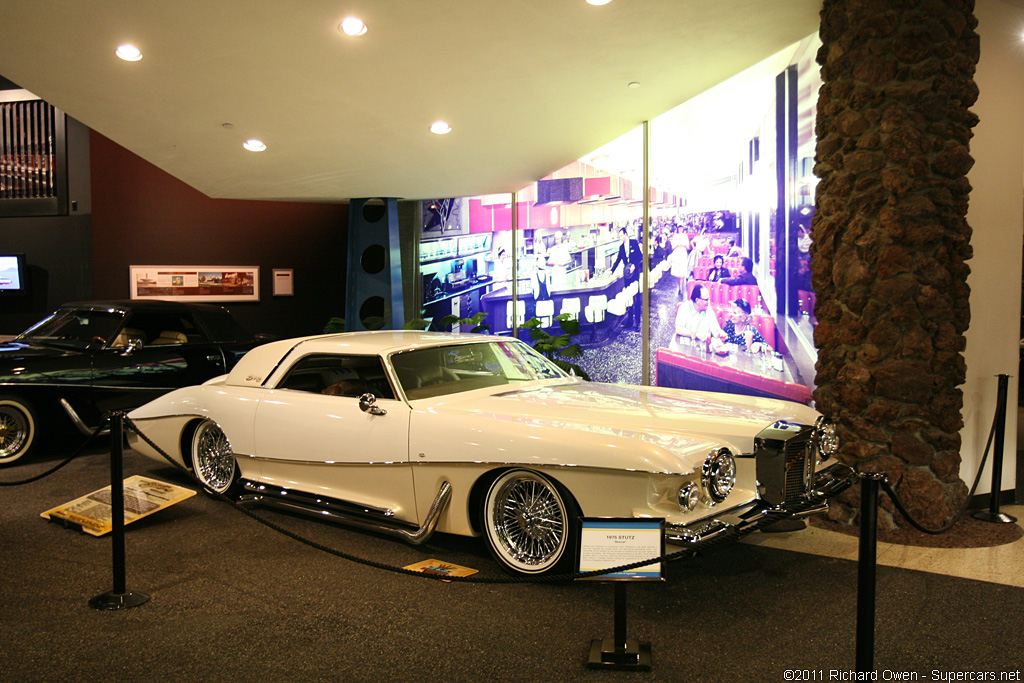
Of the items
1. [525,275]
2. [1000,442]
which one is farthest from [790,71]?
[525,275]

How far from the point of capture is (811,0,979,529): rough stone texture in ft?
14.2

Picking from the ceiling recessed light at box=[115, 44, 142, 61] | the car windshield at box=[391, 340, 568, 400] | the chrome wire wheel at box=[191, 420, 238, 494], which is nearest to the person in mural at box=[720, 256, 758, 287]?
the car windshield at box=[391, 340, 568, 400]

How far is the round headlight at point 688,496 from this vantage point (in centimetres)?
321

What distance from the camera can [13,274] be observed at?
12094 millimetres

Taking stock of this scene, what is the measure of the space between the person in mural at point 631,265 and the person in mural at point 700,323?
2.57 ft

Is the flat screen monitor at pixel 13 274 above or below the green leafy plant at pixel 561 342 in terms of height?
above

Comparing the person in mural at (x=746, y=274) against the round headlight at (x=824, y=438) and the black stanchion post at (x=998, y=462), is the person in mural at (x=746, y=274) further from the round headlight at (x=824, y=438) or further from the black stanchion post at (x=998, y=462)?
the round headlight at (x=824, y=438)

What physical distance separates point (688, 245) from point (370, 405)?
4211 millimetres

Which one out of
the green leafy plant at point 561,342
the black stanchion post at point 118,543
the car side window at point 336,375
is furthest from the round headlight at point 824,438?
the green leafy plant at point 561,342

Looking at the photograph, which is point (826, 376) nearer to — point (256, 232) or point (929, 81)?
point (929, 81)

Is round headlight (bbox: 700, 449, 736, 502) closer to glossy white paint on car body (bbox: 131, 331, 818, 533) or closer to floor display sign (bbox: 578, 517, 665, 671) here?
glossy white paint on car body (bbox: 131, 331, 818, 533)

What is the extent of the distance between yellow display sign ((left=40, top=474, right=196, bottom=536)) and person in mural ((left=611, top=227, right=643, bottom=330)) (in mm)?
5008

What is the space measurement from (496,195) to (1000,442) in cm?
739

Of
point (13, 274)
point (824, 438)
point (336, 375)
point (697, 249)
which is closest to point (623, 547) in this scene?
point (824, 438)
